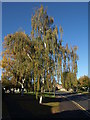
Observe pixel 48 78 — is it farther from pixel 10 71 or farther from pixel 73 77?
pixel 10 71

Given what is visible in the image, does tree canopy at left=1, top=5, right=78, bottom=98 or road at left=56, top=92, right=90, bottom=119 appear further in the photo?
tree canopy at left=1, top=5, right=78, bottom=98

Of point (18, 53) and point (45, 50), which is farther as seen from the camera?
point (18, 53)

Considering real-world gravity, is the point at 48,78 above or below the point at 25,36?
below

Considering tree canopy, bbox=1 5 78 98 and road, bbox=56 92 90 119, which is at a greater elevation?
tree canopy, bbox=1 5 78 98

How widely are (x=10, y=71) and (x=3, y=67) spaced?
1916mm

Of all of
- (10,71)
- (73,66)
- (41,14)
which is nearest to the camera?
(41,14)

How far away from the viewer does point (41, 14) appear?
22.3m

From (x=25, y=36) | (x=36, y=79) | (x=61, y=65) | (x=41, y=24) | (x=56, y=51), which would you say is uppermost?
(x=41, y=24)

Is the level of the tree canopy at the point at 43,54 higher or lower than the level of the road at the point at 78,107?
higher

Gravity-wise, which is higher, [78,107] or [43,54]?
[43,54]

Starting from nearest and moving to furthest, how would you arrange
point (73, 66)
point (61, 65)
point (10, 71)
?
1. point (61, 65)
2. point (73, 66)
3. point (10, 71)

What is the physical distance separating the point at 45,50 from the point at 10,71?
454 inches

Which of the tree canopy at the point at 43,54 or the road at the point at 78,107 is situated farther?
the tree canopy at the point at 43,54

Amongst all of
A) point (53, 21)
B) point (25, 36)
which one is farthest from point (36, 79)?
point (53, 21)
